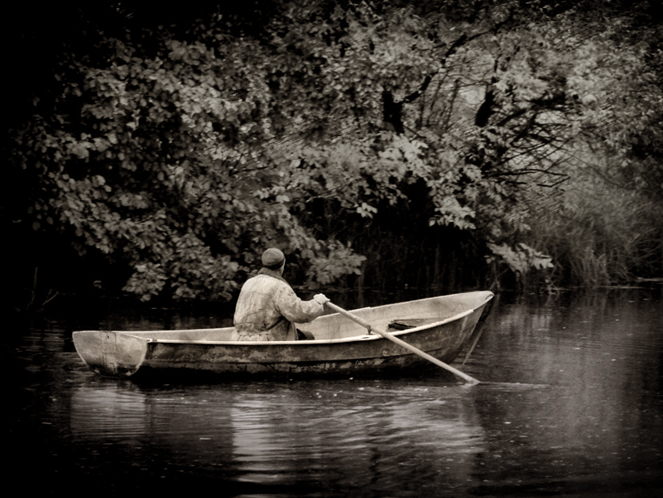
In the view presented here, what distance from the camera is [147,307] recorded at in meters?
15.7

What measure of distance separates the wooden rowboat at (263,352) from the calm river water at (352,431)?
0.49 ft

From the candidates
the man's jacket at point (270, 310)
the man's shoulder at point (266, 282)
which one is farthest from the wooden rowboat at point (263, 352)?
the man's shoulder at point (266, 282)

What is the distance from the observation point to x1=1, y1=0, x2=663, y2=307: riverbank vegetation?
1290 centimetres

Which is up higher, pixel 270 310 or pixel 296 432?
pixel 270 310

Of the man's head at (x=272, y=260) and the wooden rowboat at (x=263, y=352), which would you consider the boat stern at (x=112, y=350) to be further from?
the man's head at (x=272, y=260)

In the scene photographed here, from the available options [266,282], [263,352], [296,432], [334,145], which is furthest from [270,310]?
[334,145]

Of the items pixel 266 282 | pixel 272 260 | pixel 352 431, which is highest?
pixel 272 260

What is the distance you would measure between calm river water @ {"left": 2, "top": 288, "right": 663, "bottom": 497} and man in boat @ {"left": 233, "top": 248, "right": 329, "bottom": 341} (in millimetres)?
517

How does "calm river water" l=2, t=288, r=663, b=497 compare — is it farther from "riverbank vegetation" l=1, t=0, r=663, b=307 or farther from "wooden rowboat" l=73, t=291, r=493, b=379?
"riverbank vegetation" l=1, t=0, r=663, b=307

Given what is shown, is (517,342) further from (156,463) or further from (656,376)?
(156,463)

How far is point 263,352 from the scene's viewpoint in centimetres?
888

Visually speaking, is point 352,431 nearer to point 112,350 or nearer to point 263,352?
point 263,352

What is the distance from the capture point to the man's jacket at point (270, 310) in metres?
8.98

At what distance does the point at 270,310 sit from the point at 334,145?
24.5ft
